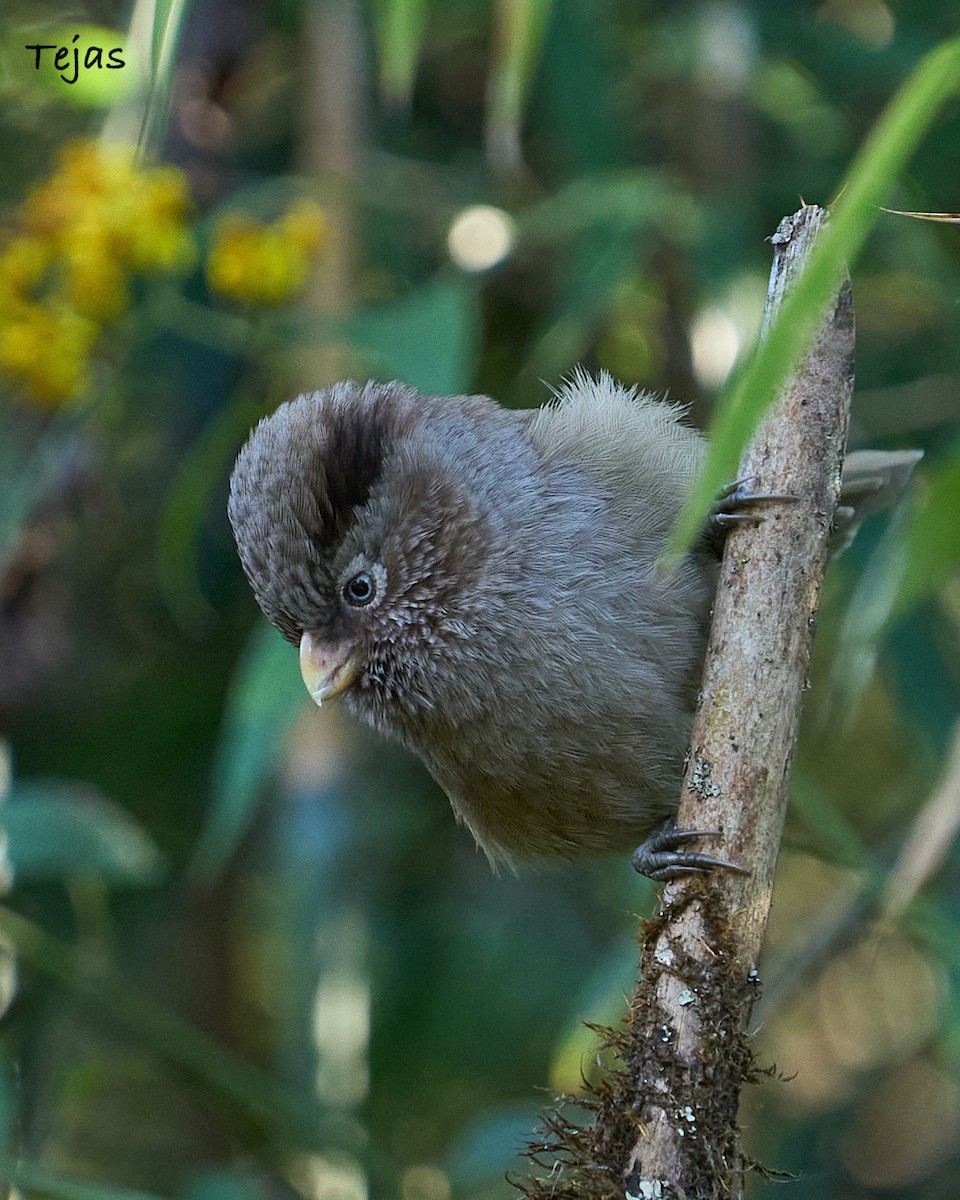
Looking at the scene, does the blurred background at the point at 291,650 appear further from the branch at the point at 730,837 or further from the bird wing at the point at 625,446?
the branch at the point at 730,837

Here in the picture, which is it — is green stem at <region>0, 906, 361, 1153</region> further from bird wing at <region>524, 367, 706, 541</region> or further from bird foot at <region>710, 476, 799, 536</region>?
bird foot at <region>710, 476, 799, 536</region>

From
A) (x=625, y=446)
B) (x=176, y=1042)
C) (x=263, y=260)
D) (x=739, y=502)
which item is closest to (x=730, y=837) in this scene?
(x=739, y=502)

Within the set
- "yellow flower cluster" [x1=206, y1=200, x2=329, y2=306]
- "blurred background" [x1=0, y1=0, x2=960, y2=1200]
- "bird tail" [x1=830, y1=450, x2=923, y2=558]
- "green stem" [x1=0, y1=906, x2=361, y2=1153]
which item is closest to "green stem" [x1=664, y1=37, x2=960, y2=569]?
"blurred background" [x1=0, y1=0, x2=960, y2=1200]

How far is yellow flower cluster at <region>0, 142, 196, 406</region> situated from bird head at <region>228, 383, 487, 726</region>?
27.7 inches

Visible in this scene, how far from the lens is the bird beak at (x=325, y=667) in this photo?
124 inches

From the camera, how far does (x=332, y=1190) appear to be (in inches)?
160

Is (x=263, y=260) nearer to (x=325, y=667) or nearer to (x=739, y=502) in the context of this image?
(x=325, y=667)

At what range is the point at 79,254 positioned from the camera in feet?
11.6

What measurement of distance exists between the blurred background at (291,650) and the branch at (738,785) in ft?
3.42

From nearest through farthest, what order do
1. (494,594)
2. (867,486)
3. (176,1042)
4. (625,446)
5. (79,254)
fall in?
1. (494,594)
2. (625,446)
3. (79,254)
4. (867,486)
5. (176,1042)

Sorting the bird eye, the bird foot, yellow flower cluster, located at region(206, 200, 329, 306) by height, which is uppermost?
yellow flower cluster, located at region(206, 200, 329, 306)

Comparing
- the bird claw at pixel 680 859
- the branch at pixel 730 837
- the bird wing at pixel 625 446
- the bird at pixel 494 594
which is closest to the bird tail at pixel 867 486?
the bird wing at pixel 625 446

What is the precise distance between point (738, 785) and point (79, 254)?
2.23 metres

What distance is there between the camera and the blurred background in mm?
3676
